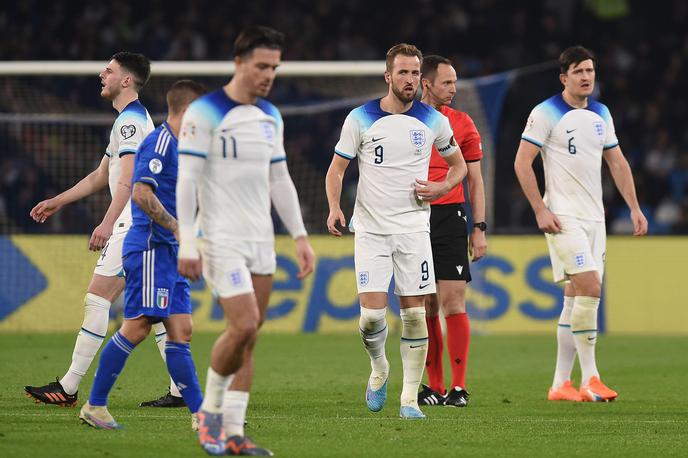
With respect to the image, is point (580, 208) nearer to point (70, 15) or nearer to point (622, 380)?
point (622, 380)

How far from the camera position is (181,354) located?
735 centimetres

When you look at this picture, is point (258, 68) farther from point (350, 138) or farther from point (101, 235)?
point (101, 235)

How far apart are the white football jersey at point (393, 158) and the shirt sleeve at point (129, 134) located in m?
1.41

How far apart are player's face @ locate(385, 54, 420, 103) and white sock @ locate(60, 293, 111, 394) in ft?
8.60

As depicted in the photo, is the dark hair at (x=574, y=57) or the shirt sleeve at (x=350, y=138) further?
the dark hair at (x=574, y=57)

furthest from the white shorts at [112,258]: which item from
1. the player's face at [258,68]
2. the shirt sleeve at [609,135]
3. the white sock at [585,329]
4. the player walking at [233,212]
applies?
the shirt sleeve at [609,135]

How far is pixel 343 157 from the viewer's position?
8.55 meters

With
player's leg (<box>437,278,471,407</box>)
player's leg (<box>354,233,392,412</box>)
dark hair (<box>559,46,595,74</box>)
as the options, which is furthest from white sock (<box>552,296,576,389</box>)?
player's leg (<box>354,233,392,412</box>)

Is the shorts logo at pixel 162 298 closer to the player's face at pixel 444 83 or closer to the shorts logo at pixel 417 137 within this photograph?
the shorts logo at pixel 417 137

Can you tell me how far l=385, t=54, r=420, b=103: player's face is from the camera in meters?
8.26

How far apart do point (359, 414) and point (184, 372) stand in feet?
5.50

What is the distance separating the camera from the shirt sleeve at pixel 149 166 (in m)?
7.16

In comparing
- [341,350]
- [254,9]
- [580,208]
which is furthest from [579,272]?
[254,9]

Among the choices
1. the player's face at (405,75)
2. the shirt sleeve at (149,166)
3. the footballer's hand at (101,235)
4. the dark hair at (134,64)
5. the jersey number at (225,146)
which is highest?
the dark hair at (134,64)
